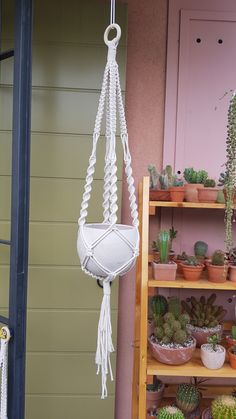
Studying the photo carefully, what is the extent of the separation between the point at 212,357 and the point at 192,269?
341 mm

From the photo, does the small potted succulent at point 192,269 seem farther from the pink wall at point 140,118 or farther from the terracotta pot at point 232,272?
the pink wall at point 140,118

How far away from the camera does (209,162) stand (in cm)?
173

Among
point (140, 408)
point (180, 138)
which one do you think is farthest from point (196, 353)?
point (180, 138)

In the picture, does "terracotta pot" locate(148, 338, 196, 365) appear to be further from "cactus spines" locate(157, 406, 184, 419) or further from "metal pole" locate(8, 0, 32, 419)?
"metal pole" locate(8, 0, 32, 419)

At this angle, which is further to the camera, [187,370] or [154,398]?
[154,398]

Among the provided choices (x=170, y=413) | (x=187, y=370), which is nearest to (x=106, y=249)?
(x=187, y=370)

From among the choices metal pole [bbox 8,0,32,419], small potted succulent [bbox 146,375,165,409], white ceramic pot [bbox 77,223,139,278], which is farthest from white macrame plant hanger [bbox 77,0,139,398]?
small potted succulent [bbox 146,375,165,409]

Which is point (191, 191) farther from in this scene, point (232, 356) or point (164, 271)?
point (232, 356)

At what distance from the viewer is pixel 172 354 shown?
143 cm

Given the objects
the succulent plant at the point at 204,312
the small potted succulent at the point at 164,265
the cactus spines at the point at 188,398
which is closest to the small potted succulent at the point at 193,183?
the small potted succulent at the point at 164,265

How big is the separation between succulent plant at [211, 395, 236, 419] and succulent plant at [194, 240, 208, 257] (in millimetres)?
585

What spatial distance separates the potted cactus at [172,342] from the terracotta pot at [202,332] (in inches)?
2.8

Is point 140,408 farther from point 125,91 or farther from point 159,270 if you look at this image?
point 125,91

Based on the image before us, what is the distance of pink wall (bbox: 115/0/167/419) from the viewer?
172 cm
